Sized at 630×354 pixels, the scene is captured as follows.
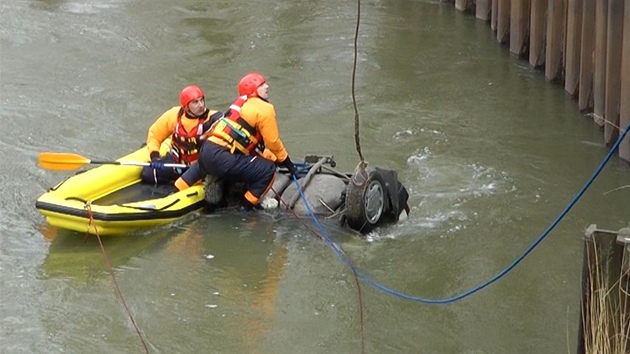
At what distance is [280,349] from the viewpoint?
24.8ft

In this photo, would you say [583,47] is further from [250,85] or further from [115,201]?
[115,201]

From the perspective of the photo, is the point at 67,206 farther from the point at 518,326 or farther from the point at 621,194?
the point at 621,194

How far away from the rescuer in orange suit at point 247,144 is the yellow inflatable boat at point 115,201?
39cm

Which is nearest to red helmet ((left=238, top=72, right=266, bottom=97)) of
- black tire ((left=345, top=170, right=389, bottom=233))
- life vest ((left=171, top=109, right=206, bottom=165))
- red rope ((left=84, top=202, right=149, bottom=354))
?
life vest ((left=171, top=109, right=206, bottom=165))

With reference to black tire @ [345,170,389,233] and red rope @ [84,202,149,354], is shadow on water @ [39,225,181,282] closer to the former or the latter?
red rope @ [84,202,149,354]

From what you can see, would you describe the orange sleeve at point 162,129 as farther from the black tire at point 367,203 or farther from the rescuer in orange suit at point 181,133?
the black tire at point 367,203

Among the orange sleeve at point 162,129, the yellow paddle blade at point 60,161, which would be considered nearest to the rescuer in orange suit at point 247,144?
the orange sleeve at point 162,129

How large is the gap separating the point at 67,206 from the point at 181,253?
102cm

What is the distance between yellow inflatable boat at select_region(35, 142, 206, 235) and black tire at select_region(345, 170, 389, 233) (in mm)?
1441

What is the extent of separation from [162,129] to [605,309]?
5.62 m

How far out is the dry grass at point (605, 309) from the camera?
5.73 meters

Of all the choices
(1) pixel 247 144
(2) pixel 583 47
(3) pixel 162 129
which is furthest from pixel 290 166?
(2) pixel 583 47

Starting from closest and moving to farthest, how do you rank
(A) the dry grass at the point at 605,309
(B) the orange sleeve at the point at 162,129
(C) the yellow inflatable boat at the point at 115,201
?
(A) the dry grass at the point at 605,309 < (C) the yellow inflatable boat at the point at 115,201 < (B) the orange sleeve at the point at 162,129

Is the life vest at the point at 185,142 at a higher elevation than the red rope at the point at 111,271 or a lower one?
higher
